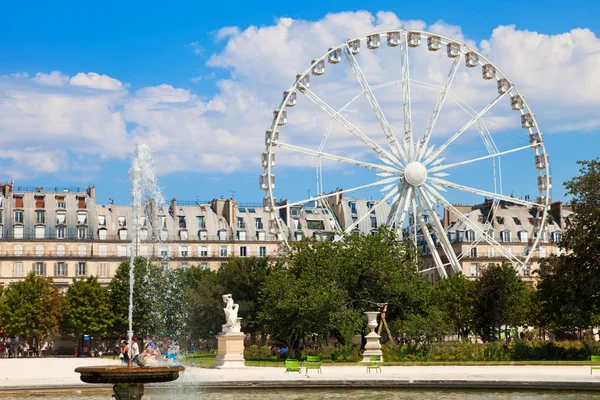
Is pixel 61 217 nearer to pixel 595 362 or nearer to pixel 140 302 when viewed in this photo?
pixel 140 302

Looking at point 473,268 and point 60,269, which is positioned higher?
point 60,269

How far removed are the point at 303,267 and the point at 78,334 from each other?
31453 mm

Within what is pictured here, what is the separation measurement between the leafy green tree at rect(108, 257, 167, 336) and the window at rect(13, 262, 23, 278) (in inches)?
671

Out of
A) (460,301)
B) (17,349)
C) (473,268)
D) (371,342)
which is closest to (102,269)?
(17,349)

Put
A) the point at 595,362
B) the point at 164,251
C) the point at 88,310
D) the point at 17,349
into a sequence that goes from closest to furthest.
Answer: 1. the point at 595,362
2. the point at 88,310
3. the point at 17,349
4. the point at 164,251

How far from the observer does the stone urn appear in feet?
149

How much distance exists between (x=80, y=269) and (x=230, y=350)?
182ft

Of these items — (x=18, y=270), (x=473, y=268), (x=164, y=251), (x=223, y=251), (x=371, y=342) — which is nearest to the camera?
(x=371, y=342)

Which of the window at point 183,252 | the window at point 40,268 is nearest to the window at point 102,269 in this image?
the window at point 40,268

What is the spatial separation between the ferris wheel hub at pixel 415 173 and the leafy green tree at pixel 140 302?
25.2 meters

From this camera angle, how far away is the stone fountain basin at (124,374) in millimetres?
20312

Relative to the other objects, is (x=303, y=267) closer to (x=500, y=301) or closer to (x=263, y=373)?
(x=500, y=301)

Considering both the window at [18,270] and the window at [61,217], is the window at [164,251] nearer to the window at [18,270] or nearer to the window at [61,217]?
the window at [61,217]

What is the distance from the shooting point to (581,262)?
4603 centimetres
